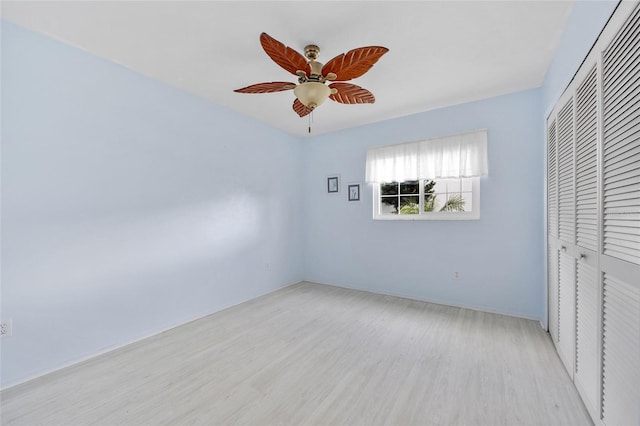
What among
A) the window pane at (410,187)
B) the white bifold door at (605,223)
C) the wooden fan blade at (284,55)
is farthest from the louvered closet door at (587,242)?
the window pane at (410,187)

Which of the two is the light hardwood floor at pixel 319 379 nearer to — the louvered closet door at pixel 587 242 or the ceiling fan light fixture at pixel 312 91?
the louvered closet door at pixel 587 242

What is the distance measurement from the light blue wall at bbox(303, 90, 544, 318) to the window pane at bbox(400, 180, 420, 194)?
0.46m

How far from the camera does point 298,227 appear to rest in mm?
4656

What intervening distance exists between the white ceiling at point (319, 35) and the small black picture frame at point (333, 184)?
1.75 metres

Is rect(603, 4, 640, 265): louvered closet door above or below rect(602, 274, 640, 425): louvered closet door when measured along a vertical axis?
above

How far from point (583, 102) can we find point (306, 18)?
183 centimetres

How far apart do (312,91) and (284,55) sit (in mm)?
328

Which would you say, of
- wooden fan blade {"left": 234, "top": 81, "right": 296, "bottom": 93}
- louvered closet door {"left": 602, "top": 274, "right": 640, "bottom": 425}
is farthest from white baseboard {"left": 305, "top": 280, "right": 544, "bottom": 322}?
wooden fan blade {"left": 234, "top": 81, "right": 296, "bottom": 93}

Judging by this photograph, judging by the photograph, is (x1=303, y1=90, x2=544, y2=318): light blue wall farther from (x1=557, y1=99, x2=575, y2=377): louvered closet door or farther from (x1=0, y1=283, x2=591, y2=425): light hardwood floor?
(x1=557, y1=99, x2=575, y2=377): louvered closet door

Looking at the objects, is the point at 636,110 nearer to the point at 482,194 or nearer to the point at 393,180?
the point at 482,194

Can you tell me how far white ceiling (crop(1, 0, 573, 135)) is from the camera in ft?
5.85

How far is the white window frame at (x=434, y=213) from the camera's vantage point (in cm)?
325

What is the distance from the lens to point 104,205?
92.3 inches

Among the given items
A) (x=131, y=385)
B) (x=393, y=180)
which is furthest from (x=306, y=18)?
(x=131, y=385)
